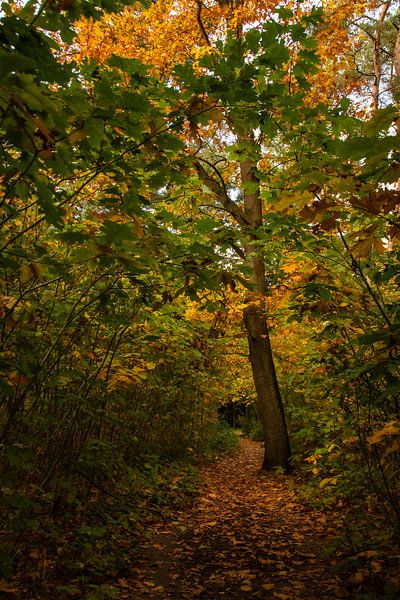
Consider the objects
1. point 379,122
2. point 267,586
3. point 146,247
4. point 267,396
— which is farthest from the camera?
point 267,396

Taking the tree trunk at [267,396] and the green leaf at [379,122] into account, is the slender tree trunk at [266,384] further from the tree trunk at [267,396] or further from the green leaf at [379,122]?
the green leaf at [379,122]

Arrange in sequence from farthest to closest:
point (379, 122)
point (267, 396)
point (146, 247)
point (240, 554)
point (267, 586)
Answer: point (267, 396) < point (240, 554) < point (267, 586) < point (146, 247) < point (379, 122)

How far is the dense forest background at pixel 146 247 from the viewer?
6.44 ft

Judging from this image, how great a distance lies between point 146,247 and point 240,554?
151 inches

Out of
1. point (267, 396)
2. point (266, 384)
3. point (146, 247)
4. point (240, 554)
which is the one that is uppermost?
point (266, 384)

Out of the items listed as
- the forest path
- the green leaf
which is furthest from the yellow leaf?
the green leaf

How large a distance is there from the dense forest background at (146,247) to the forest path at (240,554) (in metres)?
0.34

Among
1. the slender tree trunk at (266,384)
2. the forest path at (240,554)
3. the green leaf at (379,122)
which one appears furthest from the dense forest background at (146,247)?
the slender tree trunk at (266,384)

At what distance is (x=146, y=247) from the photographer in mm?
2412

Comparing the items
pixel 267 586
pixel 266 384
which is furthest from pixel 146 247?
pixel 266 384

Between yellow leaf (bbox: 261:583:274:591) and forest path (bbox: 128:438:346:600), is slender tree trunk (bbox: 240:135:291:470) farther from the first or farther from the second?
yellow leaf (bbox: 261:583:274:591)

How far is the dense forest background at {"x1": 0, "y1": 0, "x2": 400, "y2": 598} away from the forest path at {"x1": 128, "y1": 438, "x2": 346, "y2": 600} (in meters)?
0.34

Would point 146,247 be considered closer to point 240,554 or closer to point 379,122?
point 379,122

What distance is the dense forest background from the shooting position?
1.96m
